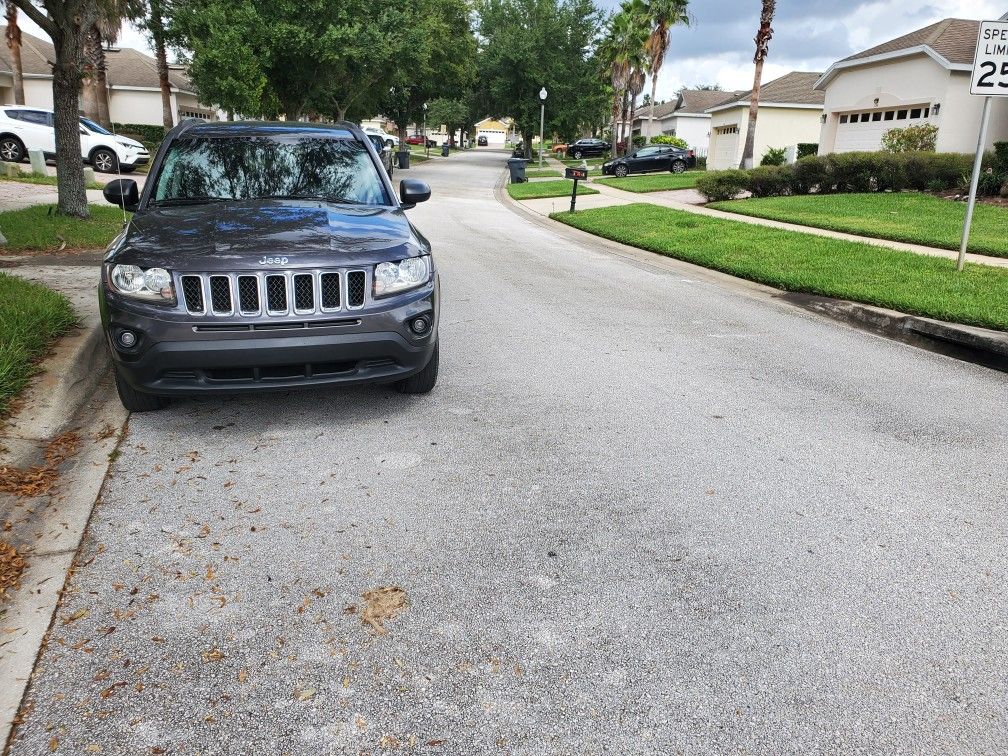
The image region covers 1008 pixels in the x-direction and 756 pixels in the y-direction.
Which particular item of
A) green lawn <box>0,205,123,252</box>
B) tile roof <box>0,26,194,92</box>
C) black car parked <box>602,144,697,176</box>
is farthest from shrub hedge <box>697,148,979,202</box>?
tile roof <box>0,26,194,92</box>

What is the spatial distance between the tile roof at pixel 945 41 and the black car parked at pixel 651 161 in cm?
981

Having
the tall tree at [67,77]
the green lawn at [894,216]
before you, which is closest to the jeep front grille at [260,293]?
the tall tree at [67,77]

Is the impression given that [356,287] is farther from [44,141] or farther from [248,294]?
[44,141]

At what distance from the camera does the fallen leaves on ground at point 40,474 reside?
12.0 feet

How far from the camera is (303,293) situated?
4.14m

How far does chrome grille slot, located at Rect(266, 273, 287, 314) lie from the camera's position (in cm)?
408

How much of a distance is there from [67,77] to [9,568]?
1173 centimetres

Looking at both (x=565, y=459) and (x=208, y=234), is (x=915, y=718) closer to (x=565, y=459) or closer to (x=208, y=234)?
(x=565, y=459)

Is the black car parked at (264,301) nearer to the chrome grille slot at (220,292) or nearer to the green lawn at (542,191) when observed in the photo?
the chrome grille slot at (220,292)

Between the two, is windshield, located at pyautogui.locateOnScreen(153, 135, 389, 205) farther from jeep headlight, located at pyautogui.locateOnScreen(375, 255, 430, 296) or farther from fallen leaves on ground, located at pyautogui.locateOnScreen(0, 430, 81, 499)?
fallen leaves on ground, located at pyautogui.locateOnScreen(0, 430, 81, 499)

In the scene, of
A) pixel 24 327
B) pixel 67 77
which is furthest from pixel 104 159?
pixel 24 327

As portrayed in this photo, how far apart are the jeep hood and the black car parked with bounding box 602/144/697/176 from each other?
1254 inches

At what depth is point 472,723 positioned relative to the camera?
89.6 inches

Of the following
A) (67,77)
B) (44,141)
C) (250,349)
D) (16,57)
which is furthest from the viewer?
(16,57)
